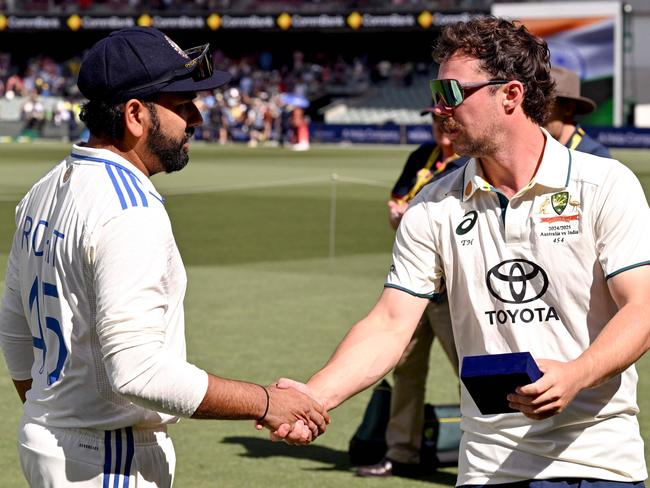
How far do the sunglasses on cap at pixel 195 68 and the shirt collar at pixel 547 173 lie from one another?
916 mm

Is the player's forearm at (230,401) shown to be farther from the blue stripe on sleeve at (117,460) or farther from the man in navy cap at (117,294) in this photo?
the blue stripe on sleeve at (117,460)

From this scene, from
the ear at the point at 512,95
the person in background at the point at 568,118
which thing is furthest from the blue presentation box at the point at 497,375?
the person in background at the point at 568,118

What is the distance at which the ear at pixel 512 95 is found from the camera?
161 inches

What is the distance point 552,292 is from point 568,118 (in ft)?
12.6

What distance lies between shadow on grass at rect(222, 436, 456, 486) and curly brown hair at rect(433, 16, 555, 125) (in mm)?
3894

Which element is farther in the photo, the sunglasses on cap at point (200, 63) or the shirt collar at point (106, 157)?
the sunglasses on cap at point (200, 63)

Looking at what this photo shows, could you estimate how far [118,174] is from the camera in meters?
3.81

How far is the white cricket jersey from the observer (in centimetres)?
358

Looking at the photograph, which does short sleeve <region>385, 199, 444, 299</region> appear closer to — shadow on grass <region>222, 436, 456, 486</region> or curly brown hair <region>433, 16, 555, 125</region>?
curly brown hair <region>433, 16, 555, 125</region>

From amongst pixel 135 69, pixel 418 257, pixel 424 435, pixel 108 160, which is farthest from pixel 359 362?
pixel 424 435

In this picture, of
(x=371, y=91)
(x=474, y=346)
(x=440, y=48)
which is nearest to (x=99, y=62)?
(x=440, y=48)

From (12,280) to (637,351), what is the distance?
204 cm

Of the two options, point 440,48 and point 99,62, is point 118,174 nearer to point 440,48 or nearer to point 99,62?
point 99,62

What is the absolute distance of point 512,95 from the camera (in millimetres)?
4090
